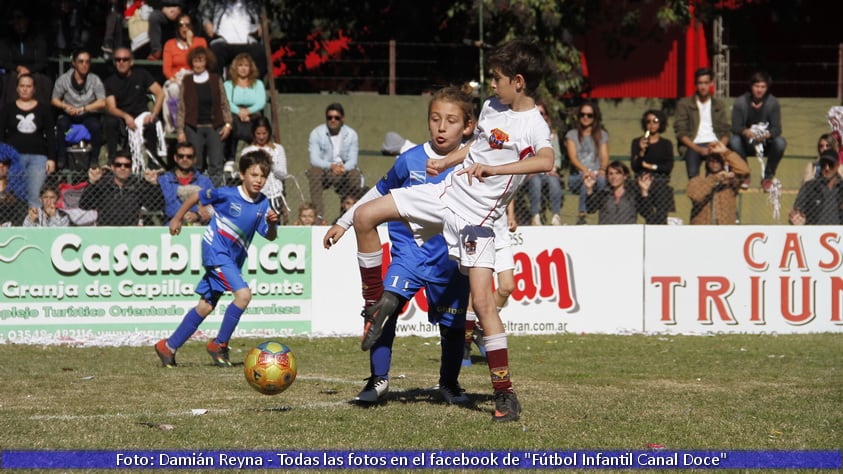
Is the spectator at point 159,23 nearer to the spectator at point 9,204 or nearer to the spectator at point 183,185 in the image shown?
the spectator at point 183,185

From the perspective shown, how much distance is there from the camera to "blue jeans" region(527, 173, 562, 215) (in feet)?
49.9

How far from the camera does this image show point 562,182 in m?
16.0

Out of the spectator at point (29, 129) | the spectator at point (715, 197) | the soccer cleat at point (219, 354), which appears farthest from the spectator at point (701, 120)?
the spectator at point (29, 129)

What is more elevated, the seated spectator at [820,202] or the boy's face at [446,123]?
the boy's face at [446,123]

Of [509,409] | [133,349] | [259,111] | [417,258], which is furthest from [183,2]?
[509,409]

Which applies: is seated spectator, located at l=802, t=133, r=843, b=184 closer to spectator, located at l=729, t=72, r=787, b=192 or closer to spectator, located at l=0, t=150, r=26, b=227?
spectator, located at l=729, t=72, r=787, b=192

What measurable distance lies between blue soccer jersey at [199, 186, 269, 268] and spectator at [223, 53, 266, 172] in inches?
214

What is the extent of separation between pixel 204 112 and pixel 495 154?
9182 millimetres

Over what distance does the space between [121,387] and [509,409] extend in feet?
11.1

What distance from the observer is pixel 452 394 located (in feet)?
26.6

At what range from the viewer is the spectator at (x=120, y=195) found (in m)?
13.9

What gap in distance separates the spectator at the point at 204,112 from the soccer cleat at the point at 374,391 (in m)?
8.27

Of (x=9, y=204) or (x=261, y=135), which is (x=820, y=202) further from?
(x=9, y=204)

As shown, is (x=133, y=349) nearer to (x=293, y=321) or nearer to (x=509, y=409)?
(x=293, y=321)
